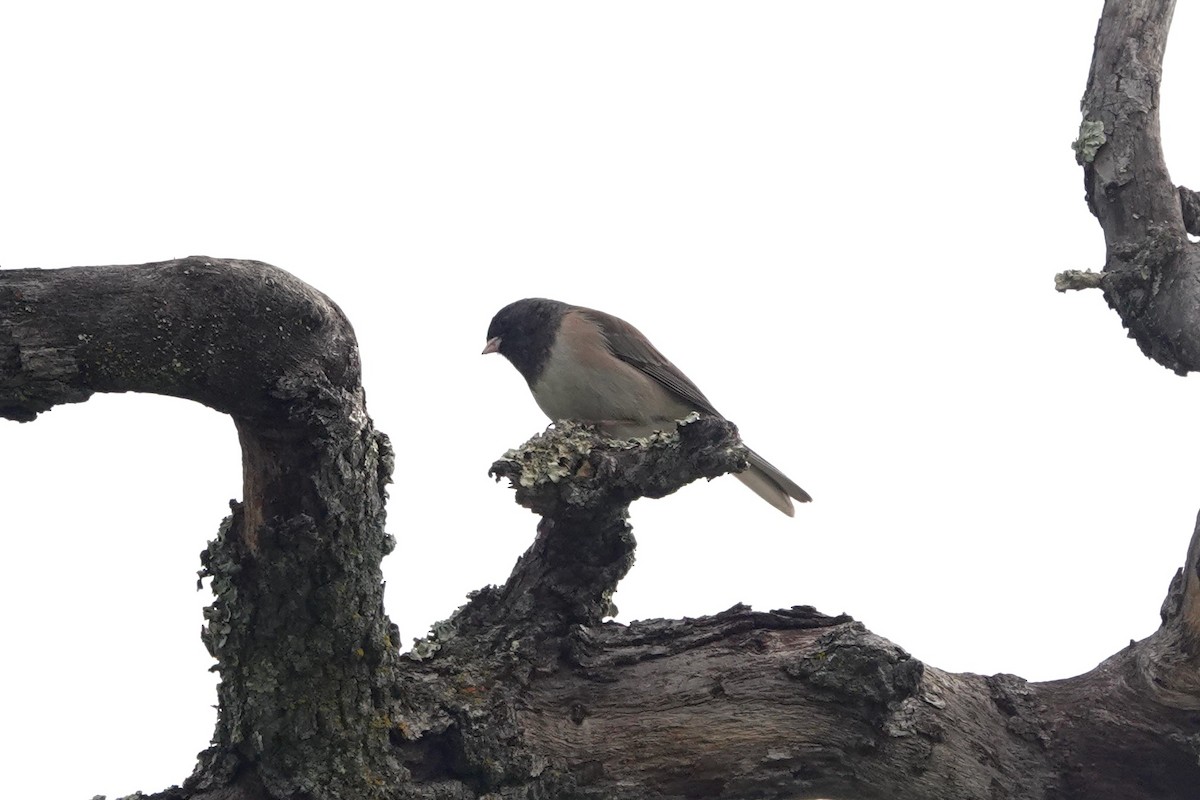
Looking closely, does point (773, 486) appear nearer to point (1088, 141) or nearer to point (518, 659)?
point (1088, 141)

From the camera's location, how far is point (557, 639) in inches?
131

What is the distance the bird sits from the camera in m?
5.30

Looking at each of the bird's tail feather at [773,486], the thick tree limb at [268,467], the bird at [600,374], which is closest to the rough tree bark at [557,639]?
the thick tree limb at [268,467]

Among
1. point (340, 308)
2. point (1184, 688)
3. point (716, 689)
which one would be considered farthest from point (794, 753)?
point (340, 308)

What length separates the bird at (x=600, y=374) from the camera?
17.4 ft

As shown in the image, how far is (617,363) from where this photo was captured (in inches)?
213

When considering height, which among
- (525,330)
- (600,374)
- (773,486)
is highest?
(525,330)

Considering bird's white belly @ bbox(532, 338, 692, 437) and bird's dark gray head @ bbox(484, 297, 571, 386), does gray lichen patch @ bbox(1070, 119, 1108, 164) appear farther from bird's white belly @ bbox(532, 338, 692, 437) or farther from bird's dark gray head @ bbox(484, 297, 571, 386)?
bird's dark gray head @ bbox(484, 297, 571, 386)

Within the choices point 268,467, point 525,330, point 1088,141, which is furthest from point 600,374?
point 268,467

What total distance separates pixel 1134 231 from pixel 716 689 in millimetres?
1937

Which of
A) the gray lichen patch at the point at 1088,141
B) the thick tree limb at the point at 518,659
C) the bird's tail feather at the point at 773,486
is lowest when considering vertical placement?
the thick tree limb at the point at 518,659

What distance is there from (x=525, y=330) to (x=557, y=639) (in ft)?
9.00

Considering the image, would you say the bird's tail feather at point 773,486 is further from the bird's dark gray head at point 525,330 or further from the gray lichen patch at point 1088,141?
the gray lichen patch at point 1088,141

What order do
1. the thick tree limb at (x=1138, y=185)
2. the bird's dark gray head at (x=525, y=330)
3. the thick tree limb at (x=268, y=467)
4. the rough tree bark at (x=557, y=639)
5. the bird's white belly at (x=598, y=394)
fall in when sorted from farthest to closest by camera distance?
the bird's dark gray head at (x=525, y=330) < the bird's white belly at (x=598, y=394) < the thick tree limb at (x=1138, y=185) < the rough tree bark at (x=557, y=639) < the thick tree limb at (x=268, y=467)
